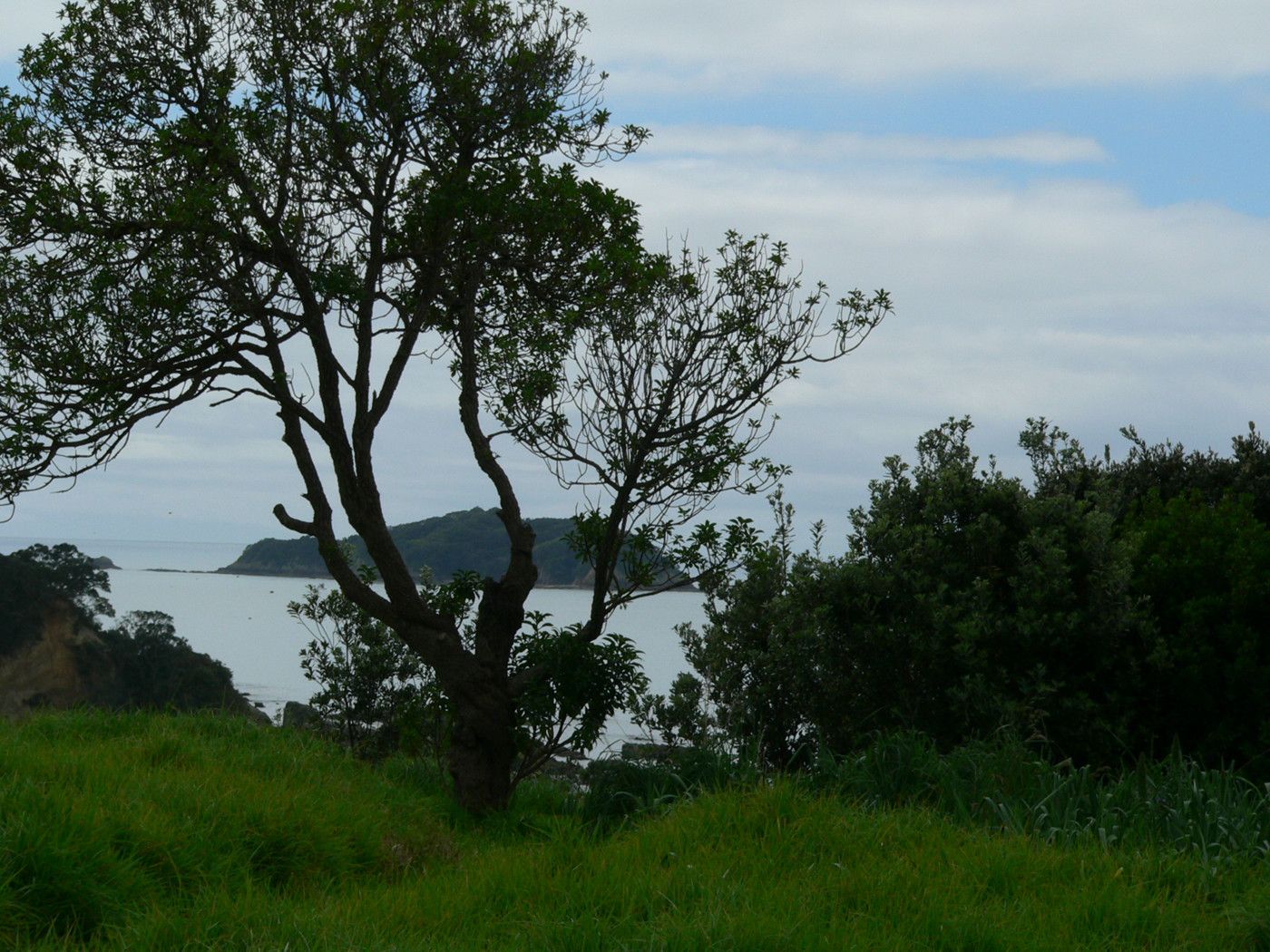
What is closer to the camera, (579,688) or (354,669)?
(579,688)

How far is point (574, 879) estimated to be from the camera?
19.2ft

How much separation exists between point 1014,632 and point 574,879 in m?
5.09

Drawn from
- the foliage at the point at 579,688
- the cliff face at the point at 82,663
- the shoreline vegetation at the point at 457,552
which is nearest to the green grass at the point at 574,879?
the foliage at the point at 579,688

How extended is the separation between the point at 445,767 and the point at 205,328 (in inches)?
179

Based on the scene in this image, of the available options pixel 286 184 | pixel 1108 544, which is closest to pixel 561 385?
pixel 286 184

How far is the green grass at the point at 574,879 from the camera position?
5.20 meters

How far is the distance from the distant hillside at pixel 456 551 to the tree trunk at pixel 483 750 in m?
1.91

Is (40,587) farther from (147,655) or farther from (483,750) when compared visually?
(483,750)

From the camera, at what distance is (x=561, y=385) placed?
9.84 metres

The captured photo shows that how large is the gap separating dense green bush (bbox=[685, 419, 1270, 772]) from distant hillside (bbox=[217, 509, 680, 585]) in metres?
2.44

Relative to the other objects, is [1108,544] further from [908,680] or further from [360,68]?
[360,68]

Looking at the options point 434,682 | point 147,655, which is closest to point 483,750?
point 434,682

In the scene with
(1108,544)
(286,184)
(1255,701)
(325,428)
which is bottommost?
(1255,701)

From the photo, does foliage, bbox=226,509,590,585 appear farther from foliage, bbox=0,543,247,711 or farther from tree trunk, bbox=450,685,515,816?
tree trunk, bbox=450,685,515,816
